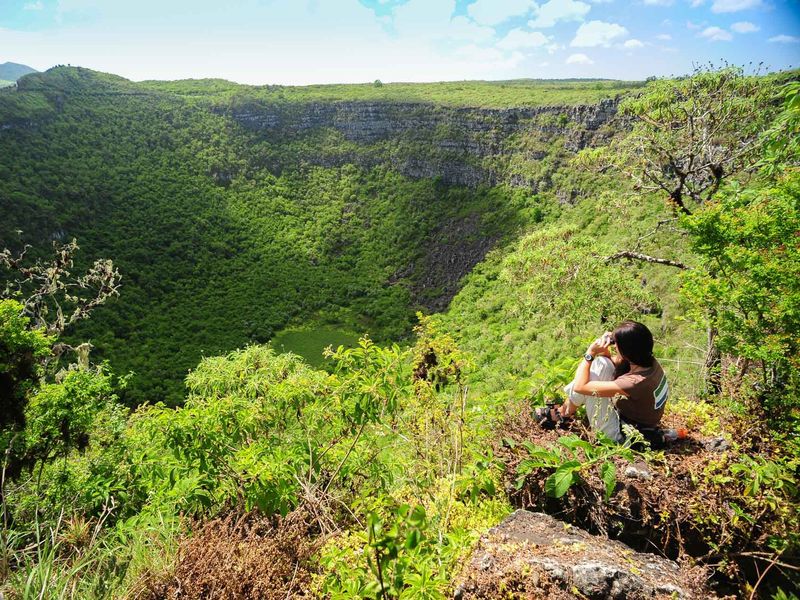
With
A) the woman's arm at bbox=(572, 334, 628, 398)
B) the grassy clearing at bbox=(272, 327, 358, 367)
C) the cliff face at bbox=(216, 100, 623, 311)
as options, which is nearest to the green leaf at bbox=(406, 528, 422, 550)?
the woman's arm at bbox=(572, 334, 628, 398)

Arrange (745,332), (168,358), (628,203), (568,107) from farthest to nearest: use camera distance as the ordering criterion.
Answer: (568,107), (168,358), (628,203), (745,332)

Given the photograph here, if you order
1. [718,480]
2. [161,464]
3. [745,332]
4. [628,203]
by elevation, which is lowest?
[161,464]

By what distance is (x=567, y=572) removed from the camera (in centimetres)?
237

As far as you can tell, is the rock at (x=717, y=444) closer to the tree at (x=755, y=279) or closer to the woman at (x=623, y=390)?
the woman at (x=623, y=390)

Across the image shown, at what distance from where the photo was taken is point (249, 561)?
9.10 feet

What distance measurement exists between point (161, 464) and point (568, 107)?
51.0m

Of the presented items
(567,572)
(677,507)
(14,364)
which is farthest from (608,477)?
(14,364)

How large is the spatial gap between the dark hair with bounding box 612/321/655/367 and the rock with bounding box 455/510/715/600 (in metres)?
1.62

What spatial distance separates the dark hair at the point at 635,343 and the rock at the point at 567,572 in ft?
5.31

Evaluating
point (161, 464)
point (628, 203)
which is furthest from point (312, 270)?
point (161, 464)

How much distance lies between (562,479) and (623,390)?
1.16 meters

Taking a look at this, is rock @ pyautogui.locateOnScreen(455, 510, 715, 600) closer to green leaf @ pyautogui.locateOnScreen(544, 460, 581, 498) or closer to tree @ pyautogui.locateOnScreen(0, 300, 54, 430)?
green leaf @ pyautogui.locateOnScreen(544, 460, 581, 498)

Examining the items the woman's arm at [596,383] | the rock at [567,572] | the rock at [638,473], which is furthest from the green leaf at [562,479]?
the woman's arm at [596,383]

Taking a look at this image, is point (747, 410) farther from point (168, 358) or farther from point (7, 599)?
point (168, 358)
